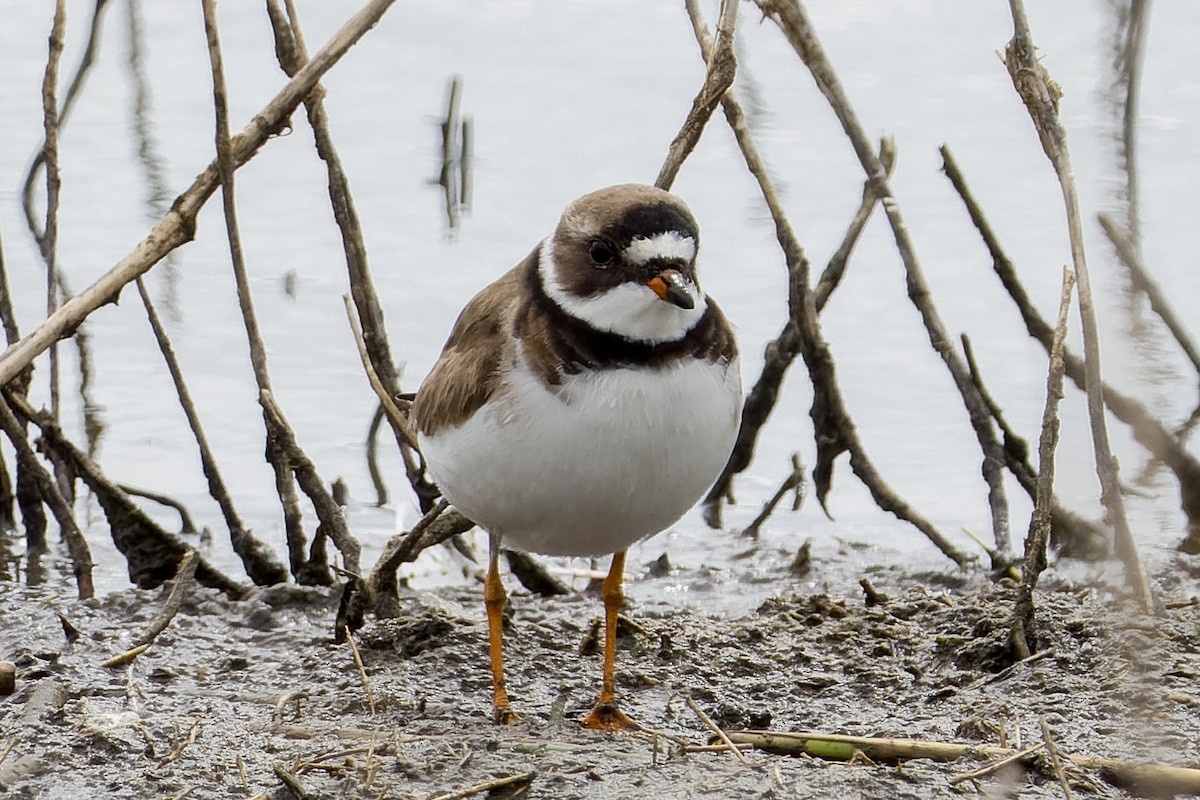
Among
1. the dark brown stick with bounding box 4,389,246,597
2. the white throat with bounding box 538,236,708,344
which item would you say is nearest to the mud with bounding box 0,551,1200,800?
the dark brown stick with bounding box 4,389,246,597

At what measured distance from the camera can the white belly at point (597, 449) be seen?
4547 mm

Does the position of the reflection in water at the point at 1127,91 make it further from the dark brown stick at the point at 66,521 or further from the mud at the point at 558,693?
the dark brown stick at the point at 66,521

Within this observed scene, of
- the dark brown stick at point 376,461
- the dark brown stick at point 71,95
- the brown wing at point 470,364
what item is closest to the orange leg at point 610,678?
the brown wing at point 470,364

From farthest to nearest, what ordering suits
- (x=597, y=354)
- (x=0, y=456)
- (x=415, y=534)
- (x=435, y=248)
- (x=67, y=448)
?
(x=435, y=248) < (x=0, y=456) < (x=67, y=448) < (x=415, y=534) < (x=597, y=354)

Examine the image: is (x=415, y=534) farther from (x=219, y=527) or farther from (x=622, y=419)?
(x=219, y=527)

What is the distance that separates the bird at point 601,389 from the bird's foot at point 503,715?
0.54 metres

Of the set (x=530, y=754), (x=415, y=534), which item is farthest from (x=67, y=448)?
(x=530, y=754)

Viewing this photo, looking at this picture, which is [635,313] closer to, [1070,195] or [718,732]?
[718,732]

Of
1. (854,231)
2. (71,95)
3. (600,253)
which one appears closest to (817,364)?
(854,231)

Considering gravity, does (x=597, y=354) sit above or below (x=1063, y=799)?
above

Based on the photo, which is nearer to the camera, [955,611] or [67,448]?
[955,611]

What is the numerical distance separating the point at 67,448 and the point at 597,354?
253 cm

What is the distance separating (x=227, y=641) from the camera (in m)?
5.80

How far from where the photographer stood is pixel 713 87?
5.45 m
